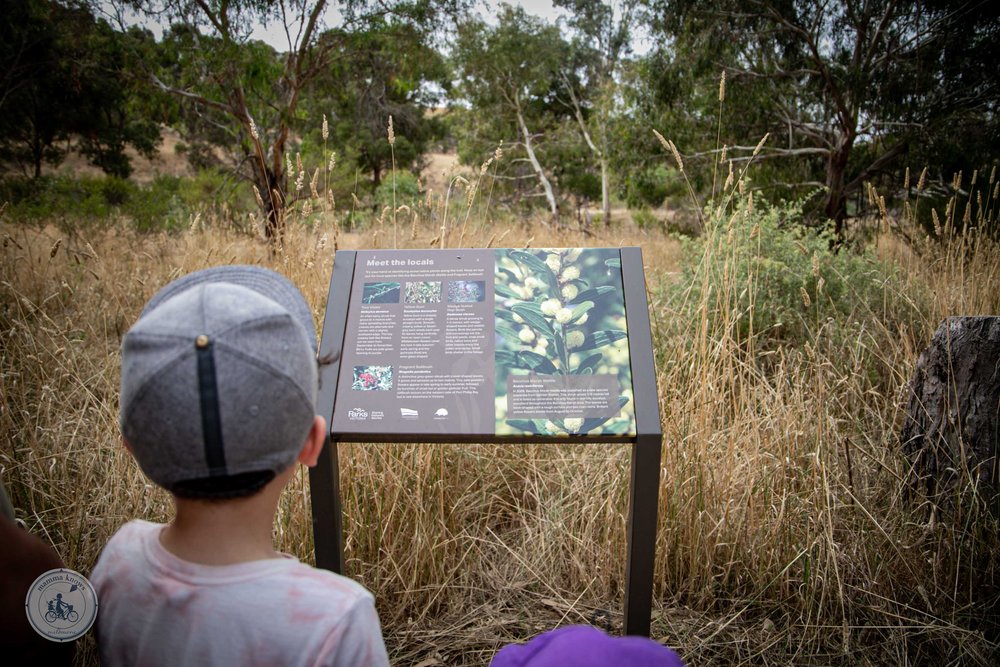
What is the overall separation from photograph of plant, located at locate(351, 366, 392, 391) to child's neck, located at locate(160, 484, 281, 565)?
892mm

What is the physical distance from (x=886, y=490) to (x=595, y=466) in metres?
1.09

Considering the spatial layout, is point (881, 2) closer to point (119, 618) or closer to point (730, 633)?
point (730, 633)

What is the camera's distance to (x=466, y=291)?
1970 mm

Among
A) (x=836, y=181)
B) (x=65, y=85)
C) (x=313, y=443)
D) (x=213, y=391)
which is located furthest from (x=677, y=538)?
(x=65, y=85)

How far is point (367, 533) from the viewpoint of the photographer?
2.40 meters

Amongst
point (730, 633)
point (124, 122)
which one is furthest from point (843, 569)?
point (124, 122)

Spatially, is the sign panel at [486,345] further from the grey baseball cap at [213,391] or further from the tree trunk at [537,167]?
the tree trunk at [537,167]

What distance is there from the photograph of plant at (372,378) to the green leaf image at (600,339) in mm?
497

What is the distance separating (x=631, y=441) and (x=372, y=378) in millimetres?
681

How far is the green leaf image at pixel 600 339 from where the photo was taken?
184cm

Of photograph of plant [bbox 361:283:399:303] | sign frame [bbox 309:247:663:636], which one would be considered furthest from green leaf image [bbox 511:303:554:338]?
photograph of plant [bbox 361:283:399:303]

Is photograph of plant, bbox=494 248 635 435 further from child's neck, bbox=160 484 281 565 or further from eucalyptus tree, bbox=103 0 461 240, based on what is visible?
eucalyptus tree, bbox=103 0 461 240

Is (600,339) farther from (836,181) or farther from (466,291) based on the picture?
(836,181)

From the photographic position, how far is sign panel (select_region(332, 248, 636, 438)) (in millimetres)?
1747
